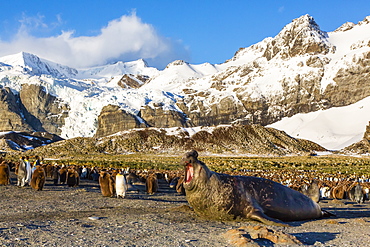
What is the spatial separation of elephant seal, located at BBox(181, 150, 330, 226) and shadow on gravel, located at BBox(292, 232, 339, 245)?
0.86 metres

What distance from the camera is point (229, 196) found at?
8.34m

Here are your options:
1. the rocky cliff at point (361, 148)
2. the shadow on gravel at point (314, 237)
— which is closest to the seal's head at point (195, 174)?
the shadow on gravel at point (314, 237)

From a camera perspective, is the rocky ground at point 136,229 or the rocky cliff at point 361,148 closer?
the rocky ground at point 136,229

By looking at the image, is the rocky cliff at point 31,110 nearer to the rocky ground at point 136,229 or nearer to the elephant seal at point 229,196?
the rocky ground at point 136,229

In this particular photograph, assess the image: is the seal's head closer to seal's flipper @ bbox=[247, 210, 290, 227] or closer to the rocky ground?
the rocky ground

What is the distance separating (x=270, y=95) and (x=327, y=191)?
164m

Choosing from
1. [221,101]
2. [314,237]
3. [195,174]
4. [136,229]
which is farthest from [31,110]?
[314,237]

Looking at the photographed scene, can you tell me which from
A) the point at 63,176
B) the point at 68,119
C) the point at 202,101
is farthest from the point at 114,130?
the point at 63,176

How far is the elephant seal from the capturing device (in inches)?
326

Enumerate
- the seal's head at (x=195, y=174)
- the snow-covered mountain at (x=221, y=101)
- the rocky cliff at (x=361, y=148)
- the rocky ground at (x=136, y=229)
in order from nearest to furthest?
the rocky ground at (x=136, y=229) < the seal's head at (x=195, y=174) < the rocky cliff at (x=361, y=148) < the snow-covered mountain at (x=221, y=101)

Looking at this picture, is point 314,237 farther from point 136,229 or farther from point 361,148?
point 361,148

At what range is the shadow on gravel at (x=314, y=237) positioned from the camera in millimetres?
6582

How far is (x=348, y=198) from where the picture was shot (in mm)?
20031

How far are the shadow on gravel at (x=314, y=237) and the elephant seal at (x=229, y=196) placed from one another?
33.9 inches
